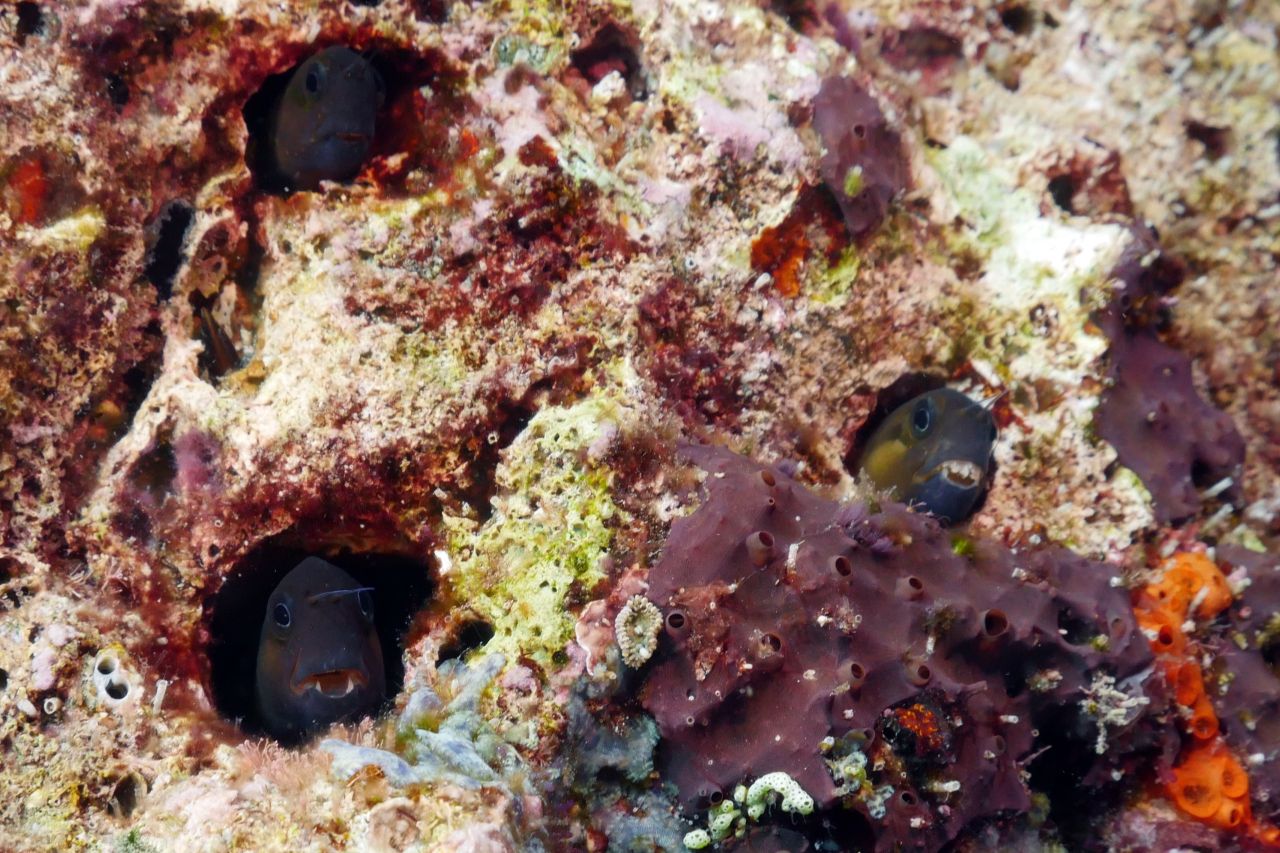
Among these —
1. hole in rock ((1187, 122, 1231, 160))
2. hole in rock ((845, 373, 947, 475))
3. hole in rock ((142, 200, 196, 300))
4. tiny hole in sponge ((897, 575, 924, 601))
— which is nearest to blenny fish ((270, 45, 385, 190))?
hole in rock ((142, 200, 196, 300))

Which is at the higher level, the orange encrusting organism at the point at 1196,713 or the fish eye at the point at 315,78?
the fish eye at the point at 315,78

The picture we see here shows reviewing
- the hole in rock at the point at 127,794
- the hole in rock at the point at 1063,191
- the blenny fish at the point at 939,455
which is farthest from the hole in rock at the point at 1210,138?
the hole in rock at the point at 127,794

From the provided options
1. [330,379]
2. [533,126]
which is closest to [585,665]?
[330,379]

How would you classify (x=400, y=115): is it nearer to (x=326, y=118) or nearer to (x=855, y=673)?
(x=326, y=118)

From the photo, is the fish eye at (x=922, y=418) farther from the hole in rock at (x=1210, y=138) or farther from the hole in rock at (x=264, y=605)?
the hole in rock at (x=1210, y=138)

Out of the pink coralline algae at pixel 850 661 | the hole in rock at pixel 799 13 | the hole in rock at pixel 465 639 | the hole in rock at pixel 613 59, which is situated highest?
the hole in rock at pixel 799 13

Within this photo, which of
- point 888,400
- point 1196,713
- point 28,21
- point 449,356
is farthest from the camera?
point 888,400

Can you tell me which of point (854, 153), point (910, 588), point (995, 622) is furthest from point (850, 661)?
point (854, 153)
